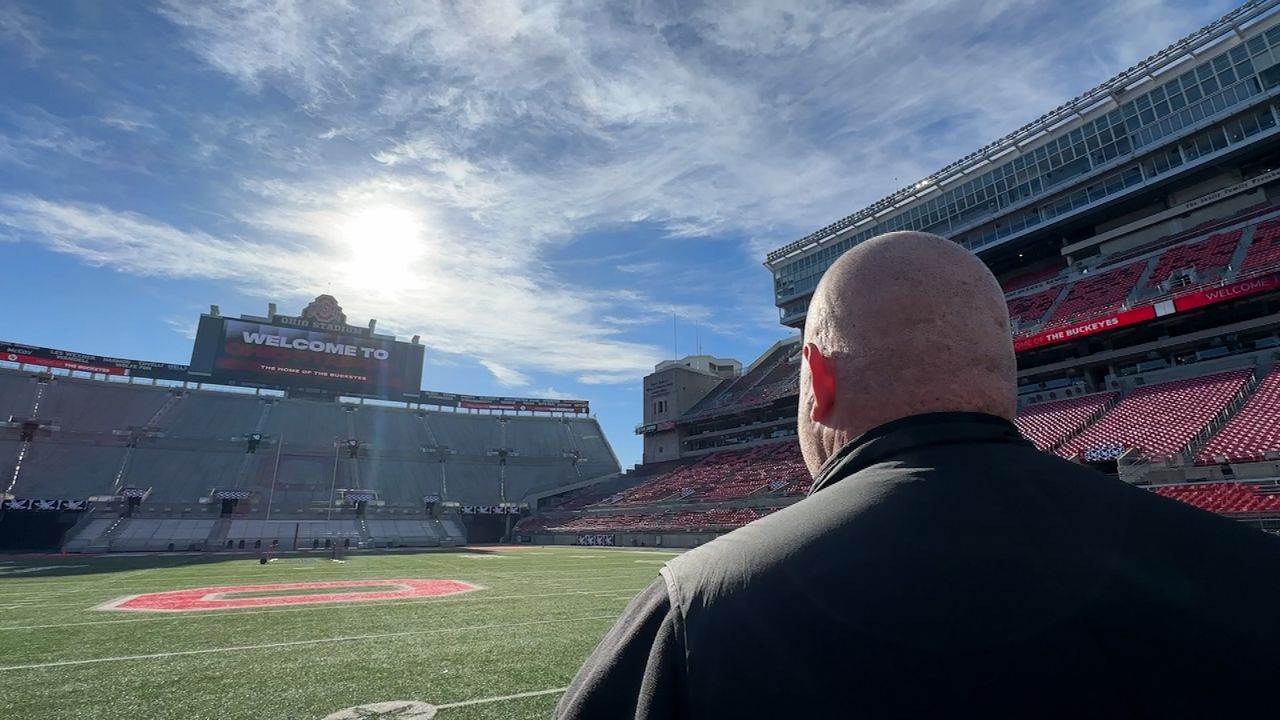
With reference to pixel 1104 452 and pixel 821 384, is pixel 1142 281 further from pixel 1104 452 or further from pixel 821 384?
pixel 821 384

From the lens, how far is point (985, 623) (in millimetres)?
952

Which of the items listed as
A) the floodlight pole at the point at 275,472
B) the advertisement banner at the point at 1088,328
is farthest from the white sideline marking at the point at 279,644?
the floodlight pole at the point at 275,472

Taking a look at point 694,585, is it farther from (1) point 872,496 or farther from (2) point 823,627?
(1) point 872,496

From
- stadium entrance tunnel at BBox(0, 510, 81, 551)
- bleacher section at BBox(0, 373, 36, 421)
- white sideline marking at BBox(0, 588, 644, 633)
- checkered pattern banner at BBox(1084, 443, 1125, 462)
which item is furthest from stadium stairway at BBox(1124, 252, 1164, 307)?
bleacher section at BBox(0, 373, 36, 421)

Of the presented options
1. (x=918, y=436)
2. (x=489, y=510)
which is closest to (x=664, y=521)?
(x=489, y=510)

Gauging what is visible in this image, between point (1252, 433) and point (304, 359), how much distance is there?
194ft

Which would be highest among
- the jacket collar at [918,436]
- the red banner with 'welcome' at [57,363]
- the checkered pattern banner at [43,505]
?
the red banner with 'welcome' at [57,363]

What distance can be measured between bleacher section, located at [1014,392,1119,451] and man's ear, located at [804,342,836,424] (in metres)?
27.4

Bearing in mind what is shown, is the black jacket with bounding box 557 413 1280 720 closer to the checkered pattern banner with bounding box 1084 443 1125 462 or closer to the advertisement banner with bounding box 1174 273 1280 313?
the checkered pattern banner with bounding box 1084 443 1125 462

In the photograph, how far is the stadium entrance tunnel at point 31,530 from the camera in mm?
35562

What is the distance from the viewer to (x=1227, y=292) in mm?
23297

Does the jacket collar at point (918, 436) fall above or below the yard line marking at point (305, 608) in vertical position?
above

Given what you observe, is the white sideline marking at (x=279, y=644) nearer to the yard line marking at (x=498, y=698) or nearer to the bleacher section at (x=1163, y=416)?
the yard line marking at (x=498, y=698)

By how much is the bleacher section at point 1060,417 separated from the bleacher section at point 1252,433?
5.28 metres
